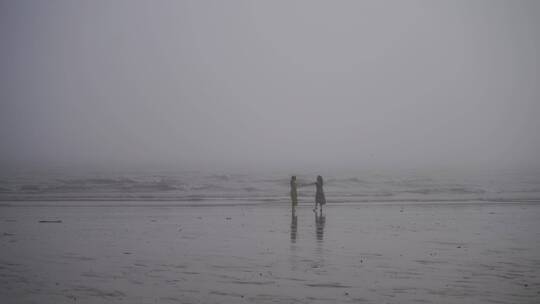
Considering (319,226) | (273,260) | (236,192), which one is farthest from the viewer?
(236,192)

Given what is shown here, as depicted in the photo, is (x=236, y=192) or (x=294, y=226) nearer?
(x=294, y=226)

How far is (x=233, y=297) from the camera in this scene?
962 centimetres

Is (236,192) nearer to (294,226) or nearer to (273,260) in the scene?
(294,226)

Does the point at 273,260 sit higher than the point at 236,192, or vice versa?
the point at 236,192

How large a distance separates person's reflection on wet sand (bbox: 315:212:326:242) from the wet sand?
9 centimetres

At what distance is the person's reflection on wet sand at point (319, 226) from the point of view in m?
17.9

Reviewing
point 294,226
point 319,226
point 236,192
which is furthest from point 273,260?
point 236,192

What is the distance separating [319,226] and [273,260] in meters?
7.99

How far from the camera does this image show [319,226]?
21156 mm

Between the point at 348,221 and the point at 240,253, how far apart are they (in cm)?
955

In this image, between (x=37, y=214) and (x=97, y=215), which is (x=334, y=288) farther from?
(x=37, y=214)

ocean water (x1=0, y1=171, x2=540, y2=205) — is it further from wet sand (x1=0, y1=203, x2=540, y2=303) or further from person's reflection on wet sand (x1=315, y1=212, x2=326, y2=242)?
wet sand (x1=0, y1=203, x2=540, y2=303)

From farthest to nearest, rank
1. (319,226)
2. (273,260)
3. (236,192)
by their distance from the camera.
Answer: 1. (236,192)
2. (319,226)
3. (273,260)

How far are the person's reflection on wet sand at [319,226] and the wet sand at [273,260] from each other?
9 cm
